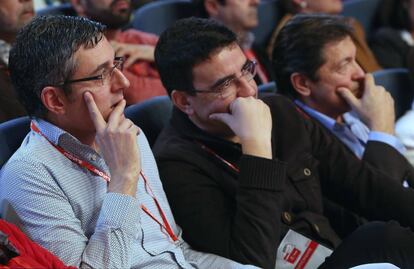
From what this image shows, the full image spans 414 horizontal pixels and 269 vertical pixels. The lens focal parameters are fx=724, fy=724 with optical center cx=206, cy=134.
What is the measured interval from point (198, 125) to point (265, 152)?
24 centimetres

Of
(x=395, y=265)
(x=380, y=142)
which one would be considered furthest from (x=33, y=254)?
(x=380, y=142)

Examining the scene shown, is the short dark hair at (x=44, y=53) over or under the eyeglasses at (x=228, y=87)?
over

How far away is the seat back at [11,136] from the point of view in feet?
5.72

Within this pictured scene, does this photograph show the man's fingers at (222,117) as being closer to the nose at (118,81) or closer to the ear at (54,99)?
the nose at (118,81)

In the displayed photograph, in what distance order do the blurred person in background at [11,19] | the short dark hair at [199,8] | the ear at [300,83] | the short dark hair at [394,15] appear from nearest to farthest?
the ear at [300,83] < the blurred person in background at [11,19] < the short dark hair at [199,8] < the short dark hair at [394,15]

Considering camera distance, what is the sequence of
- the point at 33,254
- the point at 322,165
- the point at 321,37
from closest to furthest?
1. the point at 33,254
2. the point at 322,165
3. the point at 321,37

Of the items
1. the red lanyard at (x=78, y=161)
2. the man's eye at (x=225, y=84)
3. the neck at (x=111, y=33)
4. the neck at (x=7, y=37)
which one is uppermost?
the red lanyard at (x=78, y=161)

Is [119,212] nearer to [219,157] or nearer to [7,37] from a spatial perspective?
[219,157]

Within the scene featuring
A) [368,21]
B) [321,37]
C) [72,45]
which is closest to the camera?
[72,45]

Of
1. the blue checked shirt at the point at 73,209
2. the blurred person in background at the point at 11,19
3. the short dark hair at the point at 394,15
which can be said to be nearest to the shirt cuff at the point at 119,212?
the blue checked shirt at the point at 73,209

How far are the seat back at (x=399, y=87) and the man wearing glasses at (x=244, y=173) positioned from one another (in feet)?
Result: 2.65

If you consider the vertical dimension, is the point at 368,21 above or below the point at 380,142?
below

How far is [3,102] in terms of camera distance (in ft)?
7.18

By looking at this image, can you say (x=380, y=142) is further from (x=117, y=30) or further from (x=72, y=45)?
(x=117, y=30)
